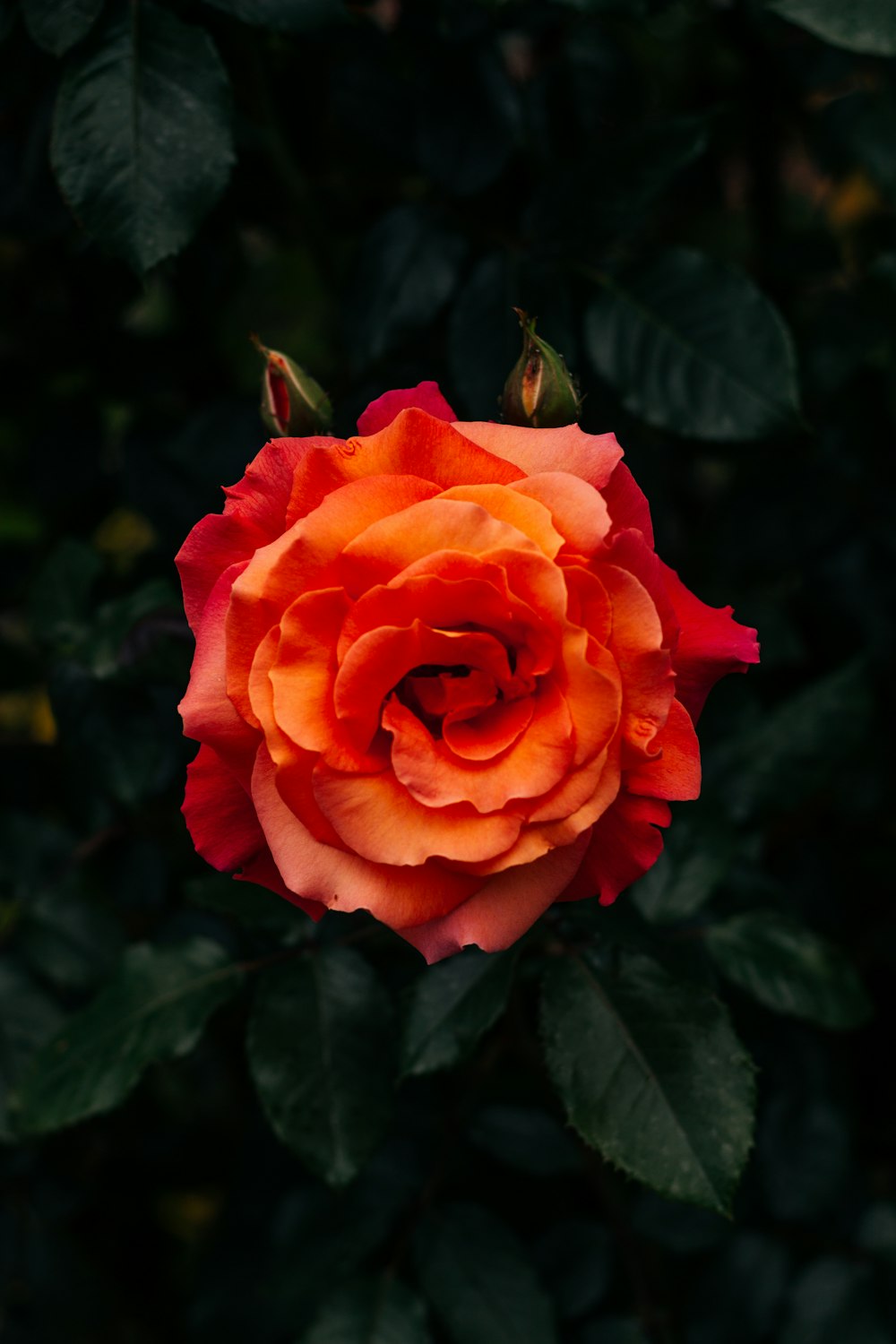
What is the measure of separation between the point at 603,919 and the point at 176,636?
0.41 m

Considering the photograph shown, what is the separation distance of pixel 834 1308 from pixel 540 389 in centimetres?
97

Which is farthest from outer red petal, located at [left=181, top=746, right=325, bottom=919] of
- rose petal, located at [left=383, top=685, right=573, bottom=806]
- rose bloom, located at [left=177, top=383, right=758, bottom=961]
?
rose petal, located at [left=383, top=685, right=573, bottom=806]

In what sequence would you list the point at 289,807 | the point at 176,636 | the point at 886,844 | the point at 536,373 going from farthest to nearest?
1. the point at 886,844
2. the point at 176,636
3. the point at 536,373
4. the point at 289,807

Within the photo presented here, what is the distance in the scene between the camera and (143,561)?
4.35ft

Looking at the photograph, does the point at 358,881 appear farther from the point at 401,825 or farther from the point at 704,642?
the point at 704,642

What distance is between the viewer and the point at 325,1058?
0.92m

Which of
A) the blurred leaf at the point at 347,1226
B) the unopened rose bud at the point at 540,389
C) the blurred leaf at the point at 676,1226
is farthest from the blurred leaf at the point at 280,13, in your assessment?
the blurred leaf at the point at 676,1226

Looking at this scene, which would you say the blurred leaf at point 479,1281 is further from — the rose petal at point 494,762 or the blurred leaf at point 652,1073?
the rose petal at point 494,762

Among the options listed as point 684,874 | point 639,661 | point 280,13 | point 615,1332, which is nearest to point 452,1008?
point 684,874

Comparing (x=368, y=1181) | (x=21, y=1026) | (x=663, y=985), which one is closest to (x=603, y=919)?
(x=663, y=985)

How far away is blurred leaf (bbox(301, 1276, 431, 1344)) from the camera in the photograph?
1.01m

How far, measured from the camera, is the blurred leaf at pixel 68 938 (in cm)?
117

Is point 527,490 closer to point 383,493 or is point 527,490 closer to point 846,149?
point 383,493

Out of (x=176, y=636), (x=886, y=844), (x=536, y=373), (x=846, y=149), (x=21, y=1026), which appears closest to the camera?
(x=536, y=373)
